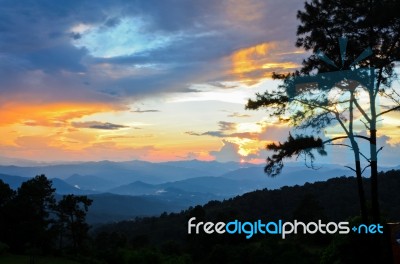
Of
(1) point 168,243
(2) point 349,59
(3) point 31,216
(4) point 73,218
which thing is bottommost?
(1) point 168,243

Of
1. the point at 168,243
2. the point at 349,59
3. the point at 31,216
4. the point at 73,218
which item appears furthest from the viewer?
the point at 168,243

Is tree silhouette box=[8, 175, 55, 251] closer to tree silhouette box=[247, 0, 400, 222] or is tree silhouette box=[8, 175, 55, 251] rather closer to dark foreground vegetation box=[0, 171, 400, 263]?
dark foreground vegetation box=[0, 171, 400, 263]

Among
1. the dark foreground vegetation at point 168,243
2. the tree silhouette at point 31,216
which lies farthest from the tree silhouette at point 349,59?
the tree silhouette at point 31,216

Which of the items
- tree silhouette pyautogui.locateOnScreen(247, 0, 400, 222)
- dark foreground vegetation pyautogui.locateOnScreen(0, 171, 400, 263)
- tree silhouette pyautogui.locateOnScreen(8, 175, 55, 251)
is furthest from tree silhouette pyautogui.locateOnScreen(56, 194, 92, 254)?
tree silhouette pyautogui.locateOnScreen(247, 0, 400, 222)

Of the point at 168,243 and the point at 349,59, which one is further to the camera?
the point at 168,243

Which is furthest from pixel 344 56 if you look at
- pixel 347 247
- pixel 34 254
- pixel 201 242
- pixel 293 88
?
pixel 201 242

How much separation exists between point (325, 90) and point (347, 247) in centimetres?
508

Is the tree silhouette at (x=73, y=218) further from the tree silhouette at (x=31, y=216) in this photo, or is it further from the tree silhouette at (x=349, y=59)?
the tree silhouette at (x=349, y=59)

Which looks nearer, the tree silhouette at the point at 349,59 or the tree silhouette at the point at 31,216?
the tree silhouette at the point at 349,59

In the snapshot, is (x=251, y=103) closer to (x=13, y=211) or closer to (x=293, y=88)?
(x=293, y=88)

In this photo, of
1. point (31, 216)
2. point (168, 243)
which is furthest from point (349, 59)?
point (168, 243)

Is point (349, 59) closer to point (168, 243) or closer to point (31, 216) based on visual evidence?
point (31, 216)

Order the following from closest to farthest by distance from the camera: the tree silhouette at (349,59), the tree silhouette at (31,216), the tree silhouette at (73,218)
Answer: the tree silhouette at (349,59)
the tree silhouette at (31,216)
the tree silhouette at (73,218)

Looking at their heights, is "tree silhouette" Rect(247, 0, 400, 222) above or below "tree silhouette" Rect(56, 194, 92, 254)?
above
